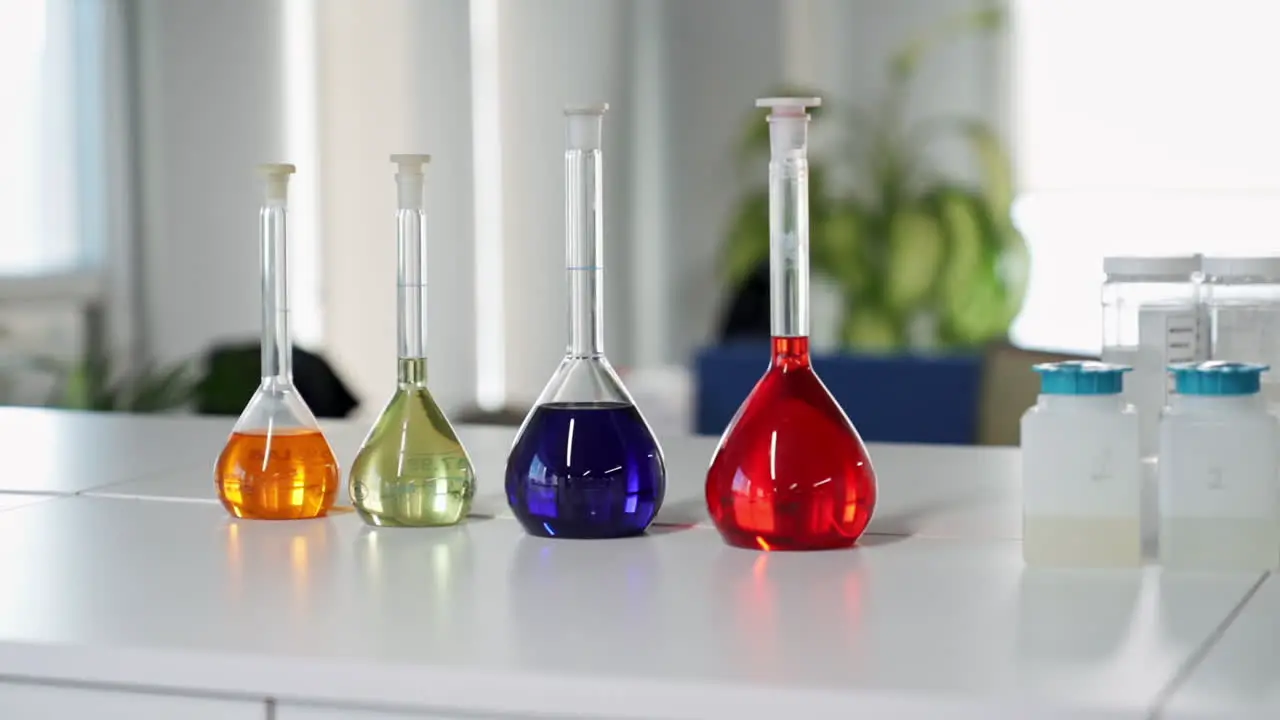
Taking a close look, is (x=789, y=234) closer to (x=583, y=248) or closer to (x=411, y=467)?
(x=583, y=248)

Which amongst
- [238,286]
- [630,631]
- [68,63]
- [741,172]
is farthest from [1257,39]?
[630,631]

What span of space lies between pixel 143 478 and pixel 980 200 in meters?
4.43

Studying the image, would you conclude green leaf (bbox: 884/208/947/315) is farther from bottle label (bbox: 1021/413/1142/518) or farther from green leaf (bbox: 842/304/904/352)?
bottle label (bbox: 1021/413/1142/518)

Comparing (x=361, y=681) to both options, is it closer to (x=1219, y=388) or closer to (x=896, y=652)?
(x=896, y=652)

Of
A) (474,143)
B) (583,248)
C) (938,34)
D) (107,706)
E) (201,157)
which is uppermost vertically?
(938,34)

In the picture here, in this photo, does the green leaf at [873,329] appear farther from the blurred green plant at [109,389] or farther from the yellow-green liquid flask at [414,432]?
the yellow-green liquid flask at [414,432]

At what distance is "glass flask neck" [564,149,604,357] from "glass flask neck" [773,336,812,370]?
0.33 feet

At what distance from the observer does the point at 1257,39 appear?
5.70 metres

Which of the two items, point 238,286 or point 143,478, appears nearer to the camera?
point 143,478

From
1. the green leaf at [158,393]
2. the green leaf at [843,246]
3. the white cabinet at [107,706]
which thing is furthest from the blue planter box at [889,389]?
the green leaf at [843,246]

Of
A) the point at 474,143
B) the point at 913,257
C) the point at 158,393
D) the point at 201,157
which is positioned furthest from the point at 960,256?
the point at 158,393

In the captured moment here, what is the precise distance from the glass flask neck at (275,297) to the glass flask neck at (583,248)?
18 cm

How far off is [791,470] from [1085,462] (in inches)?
5.9

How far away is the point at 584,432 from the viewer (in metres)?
0.89
